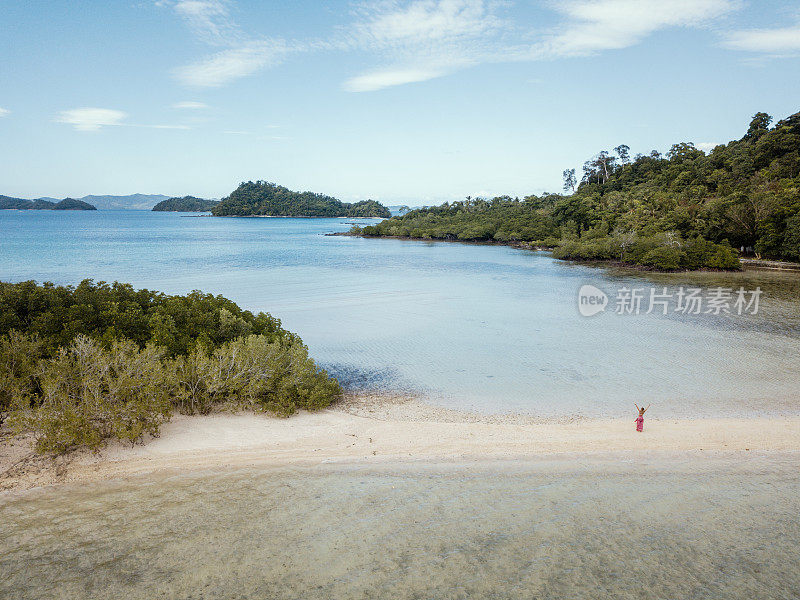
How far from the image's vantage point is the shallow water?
608 cm

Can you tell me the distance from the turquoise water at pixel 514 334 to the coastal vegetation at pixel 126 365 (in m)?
3.58

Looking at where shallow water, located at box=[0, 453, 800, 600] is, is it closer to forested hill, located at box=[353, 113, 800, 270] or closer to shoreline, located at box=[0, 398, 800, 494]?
shoreline, located at box=[0, 398, 800, 494]

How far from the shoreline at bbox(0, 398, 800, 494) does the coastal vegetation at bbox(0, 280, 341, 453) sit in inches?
16.3

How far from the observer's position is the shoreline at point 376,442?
869 cm

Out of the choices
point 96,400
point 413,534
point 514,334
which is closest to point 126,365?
point 96,400

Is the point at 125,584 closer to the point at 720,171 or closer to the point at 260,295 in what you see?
the point at 260,295

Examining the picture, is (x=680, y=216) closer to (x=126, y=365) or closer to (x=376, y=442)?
(x=376, y=442)

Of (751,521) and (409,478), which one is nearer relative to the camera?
(751,521)

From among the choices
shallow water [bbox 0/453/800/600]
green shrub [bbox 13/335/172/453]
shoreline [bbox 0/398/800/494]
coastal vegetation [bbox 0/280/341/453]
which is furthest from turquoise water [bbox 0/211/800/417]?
green shrub [bbox 13/335/172/453]

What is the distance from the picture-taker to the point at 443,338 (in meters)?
20.4

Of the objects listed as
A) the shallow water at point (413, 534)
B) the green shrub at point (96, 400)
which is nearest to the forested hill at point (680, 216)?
the shallow water at point (413, 534)

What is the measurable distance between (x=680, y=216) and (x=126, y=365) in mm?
57621

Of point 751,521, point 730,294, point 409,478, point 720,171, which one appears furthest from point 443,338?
point 720,171

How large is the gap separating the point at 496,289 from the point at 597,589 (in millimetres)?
29131
